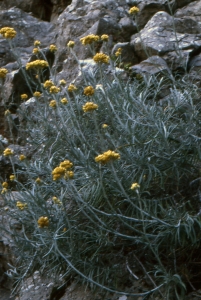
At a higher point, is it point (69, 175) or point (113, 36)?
point (69, 175)

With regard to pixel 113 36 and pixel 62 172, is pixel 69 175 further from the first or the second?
pixel 113 36

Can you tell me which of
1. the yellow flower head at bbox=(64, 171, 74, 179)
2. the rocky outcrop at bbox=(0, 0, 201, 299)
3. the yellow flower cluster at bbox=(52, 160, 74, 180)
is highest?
the yellow flower cluster at bbox=(52, 160, 74, 180)

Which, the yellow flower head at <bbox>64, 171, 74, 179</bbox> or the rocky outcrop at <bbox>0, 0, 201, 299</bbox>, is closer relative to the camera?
the yellow flower head at <bbox>64, 171, 74, 179</bbox>

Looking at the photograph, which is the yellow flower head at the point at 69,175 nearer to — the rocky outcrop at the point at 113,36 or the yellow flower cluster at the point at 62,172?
the yellow flower cluster at the point at 62,172

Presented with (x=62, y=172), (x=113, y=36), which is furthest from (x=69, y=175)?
(x=113, y=36)

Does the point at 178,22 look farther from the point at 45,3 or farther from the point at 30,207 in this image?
the point at 30,207

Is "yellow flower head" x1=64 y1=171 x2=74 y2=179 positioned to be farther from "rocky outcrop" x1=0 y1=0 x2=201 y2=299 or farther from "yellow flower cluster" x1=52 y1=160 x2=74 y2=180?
"rocky outcrop" x1=0 y1=0 x2=201 y2=299

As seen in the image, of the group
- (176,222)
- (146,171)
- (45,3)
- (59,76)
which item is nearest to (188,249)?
(176,222)

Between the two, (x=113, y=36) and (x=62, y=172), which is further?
(x=113, y=36)

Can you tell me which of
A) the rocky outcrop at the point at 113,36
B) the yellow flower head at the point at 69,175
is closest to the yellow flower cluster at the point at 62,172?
the yellow flower head at the point at 69,175

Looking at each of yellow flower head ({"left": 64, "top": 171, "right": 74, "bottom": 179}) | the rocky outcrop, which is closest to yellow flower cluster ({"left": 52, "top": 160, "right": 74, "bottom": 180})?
yellow flower head ({"left": 64, "top": 171, "right": 74, "bottom": 179})

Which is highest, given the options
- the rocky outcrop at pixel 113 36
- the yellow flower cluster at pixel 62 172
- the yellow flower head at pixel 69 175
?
the yellow flower cluster at pixel 62 172
